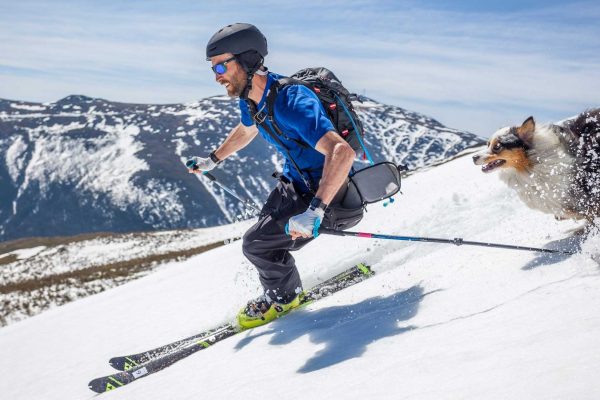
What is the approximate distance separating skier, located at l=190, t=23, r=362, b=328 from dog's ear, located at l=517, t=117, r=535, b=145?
2519mm

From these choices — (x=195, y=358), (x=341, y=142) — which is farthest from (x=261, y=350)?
(x=341, y=142)

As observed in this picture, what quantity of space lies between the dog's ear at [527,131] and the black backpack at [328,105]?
211 centimetres

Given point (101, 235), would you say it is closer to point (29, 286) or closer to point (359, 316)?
point (29, 286)

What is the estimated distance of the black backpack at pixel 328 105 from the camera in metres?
5.59

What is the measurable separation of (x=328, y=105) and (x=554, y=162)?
3.04 m

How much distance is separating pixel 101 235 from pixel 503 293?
204ft

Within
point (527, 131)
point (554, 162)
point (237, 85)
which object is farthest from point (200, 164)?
point (554, 162)

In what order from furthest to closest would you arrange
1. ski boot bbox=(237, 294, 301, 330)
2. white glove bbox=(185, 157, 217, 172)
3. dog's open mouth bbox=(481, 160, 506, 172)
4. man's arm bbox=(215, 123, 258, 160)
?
white glove bbox=(185, 157, 217, 172) → man's arm bbox=(215, 123, 258, 160) → ski boot bbox=(237, 294, 301, 330) → dog's open mouth bbox=(481, 160, 506, 172)

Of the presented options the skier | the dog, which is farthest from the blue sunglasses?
the dog

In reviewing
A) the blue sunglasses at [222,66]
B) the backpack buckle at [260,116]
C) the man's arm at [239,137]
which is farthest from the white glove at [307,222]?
the man's arm at [239,137]

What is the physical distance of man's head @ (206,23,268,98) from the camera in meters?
5.72

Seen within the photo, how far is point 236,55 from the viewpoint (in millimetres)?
5762

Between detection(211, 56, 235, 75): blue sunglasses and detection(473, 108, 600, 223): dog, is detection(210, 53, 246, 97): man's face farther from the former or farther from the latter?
detection(473, 108, 600, 223): dog

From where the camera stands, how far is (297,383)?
14.3ft
